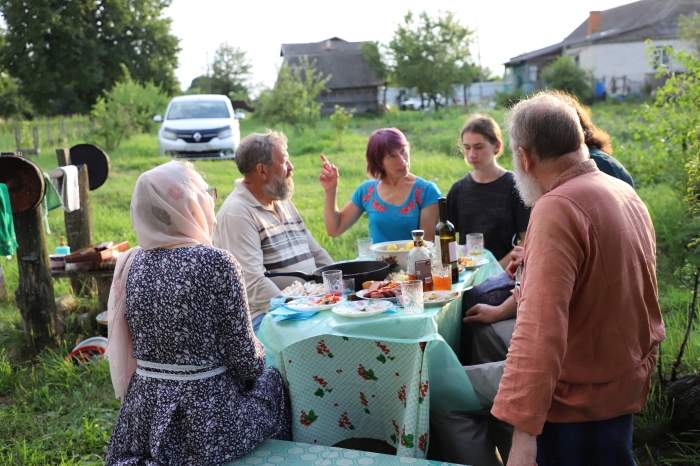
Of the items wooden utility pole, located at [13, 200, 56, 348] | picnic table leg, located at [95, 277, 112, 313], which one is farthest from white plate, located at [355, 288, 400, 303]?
picnic table leg, located at [95, 277, 112, 313]

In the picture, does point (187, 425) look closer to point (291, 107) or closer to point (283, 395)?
point (283, 395)

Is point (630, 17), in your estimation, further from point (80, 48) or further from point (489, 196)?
point (489, 196)

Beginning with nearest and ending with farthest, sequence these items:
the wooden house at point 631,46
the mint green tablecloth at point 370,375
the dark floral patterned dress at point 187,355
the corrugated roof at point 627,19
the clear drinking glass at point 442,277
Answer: the dark floral patterned dress at point 187,355
the mint green tablecloth at point 370,375
the clear drinking glass at point 442,277
the wooden house at point 631,46
the corrugated roof at point 627,19

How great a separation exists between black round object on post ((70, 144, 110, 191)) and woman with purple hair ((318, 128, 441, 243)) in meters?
2.68

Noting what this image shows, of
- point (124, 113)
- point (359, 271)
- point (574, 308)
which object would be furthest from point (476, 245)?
point (124, 113)

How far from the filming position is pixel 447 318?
3.21m

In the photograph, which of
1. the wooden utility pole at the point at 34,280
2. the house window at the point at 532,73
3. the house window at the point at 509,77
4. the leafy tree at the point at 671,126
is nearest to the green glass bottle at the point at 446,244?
the wooden utility pole at the point at 34,280

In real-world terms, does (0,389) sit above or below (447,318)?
below

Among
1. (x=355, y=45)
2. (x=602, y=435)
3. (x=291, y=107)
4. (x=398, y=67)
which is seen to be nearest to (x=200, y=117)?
(x=291, y=107)

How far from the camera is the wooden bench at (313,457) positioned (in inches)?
105

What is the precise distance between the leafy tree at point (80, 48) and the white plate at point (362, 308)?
35.0m

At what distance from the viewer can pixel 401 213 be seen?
4789 mm

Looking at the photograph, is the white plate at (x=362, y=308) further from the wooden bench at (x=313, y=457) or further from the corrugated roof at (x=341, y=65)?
the corrugated roof at (x=341, y=65)

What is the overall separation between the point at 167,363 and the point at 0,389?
2793 millimetres
